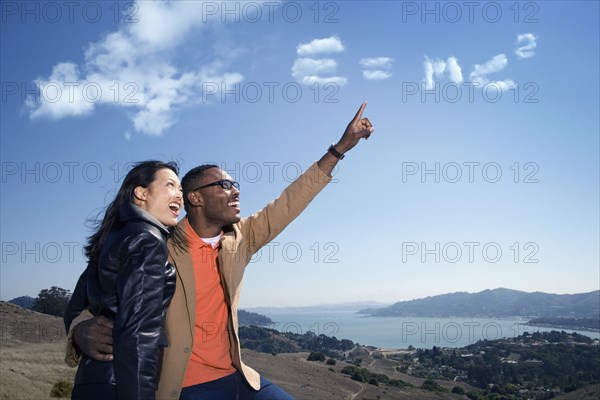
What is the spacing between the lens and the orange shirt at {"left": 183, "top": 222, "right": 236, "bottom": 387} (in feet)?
10.00

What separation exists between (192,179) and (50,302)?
74320 millimetres

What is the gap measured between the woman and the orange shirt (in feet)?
1.69

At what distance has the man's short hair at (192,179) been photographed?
3834 mm

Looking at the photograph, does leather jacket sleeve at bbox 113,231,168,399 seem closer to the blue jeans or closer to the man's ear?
the blue jeans

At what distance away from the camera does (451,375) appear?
8244 centimetres

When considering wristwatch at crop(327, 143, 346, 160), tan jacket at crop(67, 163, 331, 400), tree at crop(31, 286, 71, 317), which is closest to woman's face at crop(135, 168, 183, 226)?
tan jacket at crop(67, 163, 331, 400)

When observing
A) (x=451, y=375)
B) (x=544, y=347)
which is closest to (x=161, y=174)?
(x=451, y=375)

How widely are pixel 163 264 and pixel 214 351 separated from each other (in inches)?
38.1

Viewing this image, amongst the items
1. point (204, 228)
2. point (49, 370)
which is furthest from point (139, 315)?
point (49, 370)

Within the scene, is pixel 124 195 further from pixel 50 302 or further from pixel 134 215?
pixel 50 302

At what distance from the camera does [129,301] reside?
224 centimetres

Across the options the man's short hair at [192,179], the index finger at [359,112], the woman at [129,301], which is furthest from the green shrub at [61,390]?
the index finger at [359,112]

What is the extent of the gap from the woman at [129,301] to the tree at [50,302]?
72.2 meters

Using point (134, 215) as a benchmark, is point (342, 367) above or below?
below
